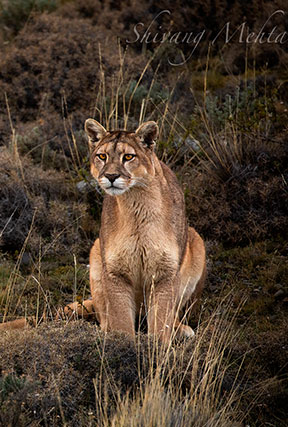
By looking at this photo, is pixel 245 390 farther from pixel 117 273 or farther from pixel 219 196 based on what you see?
pixel 219 196

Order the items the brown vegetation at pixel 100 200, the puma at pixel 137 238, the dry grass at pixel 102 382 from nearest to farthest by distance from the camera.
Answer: the dry grass at pixel 102 382
the brown vegetation at pixel 100 200
the puma at pixel 137 238

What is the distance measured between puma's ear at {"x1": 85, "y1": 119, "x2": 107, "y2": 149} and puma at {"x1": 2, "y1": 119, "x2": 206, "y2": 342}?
0.03 ft

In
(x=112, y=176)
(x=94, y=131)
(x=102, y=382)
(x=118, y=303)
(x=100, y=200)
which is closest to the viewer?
(x=102, y=382)

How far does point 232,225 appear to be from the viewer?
26.1ft

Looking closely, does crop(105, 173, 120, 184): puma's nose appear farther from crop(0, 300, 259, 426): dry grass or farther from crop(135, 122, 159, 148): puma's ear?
crop(0, 300, 259, 426): dry grass

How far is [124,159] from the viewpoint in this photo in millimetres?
5551

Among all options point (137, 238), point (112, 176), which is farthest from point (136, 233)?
point (112, 176)

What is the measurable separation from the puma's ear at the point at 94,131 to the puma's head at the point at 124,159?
9cm

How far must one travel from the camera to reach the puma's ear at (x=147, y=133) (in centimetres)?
570

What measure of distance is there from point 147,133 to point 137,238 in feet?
3.23

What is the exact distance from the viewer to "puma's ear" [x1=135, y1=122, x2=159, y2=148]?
5695 mm

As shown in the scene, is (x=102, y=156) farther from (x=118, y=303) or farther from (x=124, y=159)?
(x=118, y=303)

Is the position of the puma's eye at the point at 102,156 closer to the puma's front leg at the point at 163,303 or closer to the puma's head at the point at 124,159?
the puma's head at the point at 124,159

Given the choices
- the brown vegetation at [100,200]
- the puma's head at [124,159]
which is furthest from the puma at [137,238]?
the brown vegetation at [100,200]
